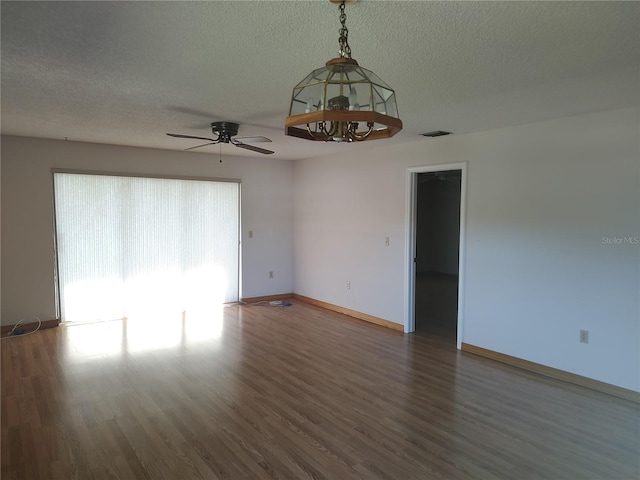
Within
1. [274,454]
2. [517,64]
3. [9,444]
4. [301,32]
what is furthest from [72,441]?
[517,64]

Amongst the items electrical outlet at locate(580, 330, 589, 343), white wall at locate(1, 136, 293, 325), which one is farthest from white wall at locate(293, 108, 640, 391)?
white wall at locate(1, 136, 293, 325)

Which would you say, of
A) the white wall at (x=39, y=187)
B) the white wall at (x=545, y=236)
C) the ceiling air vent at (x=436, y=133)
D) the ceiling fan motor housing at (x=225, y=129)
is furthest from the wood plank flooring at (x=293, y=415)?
the ceiling air vent at (x=436, y=133)

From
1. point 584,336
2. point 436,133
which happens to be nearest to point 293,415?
point 584,336

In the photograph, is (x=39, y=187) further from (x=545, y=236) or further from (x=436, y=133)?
(x=545, y=236)

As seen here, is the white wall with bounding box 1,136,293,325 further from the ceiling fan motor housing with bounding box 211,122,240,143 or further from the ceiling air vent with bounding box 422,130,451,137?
the ceiling air vent with bounding box 422,130,451,137

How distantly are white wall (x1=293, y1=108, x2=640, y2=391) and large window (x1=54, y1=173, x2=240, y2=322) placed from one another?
103 inches

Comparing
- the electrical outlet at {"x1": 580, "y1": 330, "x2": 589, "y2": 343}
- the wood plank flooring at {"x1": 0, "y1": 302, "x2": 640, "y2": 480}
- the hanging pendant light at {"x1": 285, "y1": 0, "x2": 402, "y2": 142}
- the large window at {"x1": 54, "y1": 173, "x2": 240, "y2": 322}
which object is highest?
the hanging pendant light at {"x1": 285, "y1": 0, "x2": 402, "y2": 142}

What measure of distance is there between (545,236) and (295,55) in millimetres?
2967

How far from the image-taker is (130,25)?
1.98m

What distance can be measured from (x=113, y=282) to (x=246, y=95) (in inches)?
152

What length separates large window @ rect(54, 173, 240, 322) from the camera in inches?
214

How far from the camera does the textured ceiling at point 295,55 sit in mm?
1849

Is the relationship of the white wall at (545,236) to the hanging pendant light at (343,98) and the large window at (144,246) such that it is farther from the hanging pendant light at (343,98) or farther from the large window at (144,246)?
the hanging pendant light at (343,98)

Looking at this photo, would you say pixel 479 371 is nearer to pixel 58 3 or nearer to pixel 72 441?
pixel 72 441
